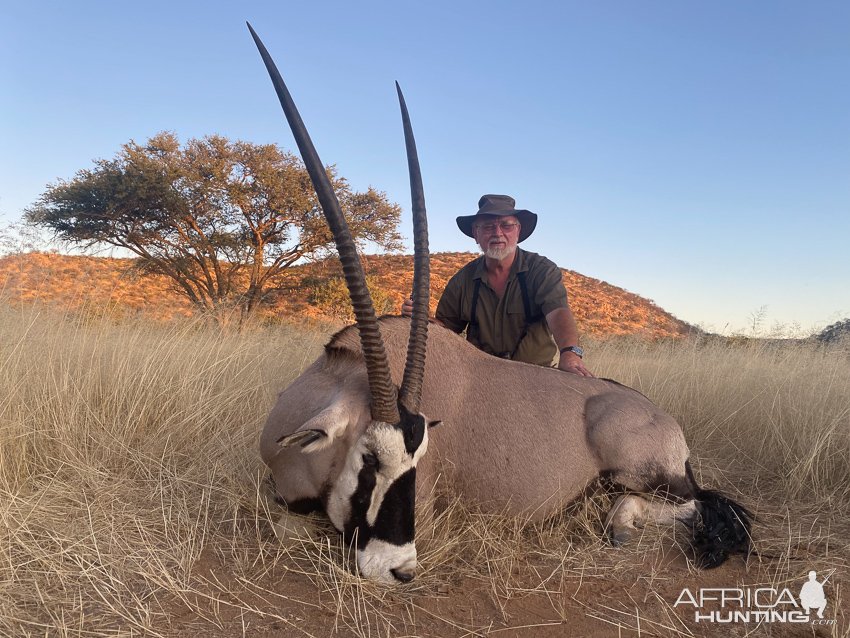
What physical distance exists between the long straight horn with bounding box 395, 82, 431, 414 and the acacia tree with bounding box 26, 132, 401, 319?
1284 centimetres

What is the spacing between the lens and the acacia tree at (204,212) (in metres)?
14.9

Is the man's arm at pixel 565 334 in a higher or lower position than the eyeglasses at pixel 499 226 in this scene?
lower

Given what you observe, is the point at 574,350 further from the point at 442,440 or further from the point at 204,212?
the point at 204,212

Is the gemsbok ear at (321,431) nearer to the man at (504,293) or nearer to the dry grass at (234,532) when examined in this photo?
the dry grass at (234,532)

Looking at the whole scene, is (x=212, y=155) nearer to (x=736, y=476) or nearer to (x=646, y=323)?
(x=736, y=476)

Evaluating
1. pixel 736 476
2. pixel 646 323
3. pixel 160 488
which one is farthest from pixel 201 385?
pixel 646 323

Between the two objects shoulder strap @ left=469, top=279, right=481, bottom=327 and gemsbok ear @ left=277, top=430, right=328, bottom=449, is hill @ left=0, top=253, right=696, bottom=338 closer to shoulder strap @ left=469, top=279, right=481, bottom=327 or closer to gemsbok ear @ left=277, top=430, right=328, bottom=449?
shoulder strap @ left=469, top=279, right=481, bottom=327

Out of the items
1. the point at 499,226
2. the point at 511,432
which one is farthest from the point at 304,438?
the point at 499,226

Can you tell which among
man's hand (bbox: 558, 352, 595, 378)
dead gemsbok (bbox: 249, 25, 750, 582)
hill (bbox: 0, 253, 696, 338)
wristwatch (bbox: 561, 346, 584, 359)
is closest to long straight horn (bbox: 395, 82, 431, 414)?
dead gemsbok (bbox: 249, 25, 750, 582)

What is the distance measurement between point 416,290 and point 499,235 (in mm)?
2676

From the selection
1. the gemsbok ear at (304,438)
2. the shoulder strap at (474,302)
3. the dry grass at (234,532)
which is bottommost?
the dry grass at (234,532)

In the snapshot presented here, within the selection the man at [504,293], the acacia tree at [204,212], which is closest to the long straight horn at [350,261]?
the man at [504,293]

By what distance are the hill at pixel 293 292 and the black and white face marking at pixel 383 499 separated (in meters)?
4.15

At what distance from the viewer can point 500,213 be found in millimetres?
5395
